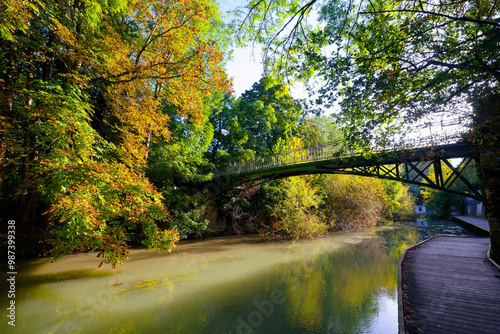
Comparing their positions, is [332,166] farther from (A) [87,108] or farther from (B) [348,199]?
(A) [87,108]

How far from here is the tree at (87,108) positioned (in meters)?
4.80

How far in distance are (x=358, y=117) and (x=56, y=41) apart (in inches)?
344

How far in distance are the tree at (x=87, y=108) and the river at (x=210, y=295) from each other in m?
1.21

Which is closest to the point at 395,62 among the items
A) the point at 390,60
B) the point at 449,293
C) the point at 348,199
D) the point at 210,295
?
the point at 390,60

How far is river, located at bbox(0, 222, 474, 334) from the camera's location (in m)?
4.50

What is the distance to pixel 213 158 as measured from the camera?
1955 cm

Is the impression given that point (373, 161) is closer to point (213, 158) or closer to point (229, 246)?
point (229, 246)

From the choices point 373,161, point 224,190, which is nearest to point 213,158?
point 224,190

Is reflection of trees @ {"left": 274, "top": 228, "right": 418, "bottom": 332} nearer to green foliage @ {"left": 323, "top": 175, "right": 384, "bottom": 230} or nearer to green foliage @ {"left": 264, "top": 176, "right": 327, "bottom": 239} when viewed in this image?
green foliage @ {"left": 264, "top": 176, "right": 327, "bottom": 239}

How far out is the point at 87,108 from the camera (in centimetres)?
546

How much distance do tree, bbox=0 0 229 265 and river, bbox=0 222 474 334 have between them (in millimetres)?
1205

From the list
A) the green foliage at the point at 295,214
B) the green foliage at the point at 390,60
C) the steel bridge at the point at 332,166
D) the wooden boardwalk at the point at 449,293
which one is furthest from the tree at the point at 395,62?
the green foliage at the point at 295,214

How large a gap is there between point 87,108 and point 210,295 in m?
5.72

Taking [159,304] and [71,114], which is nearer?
[71,114]
